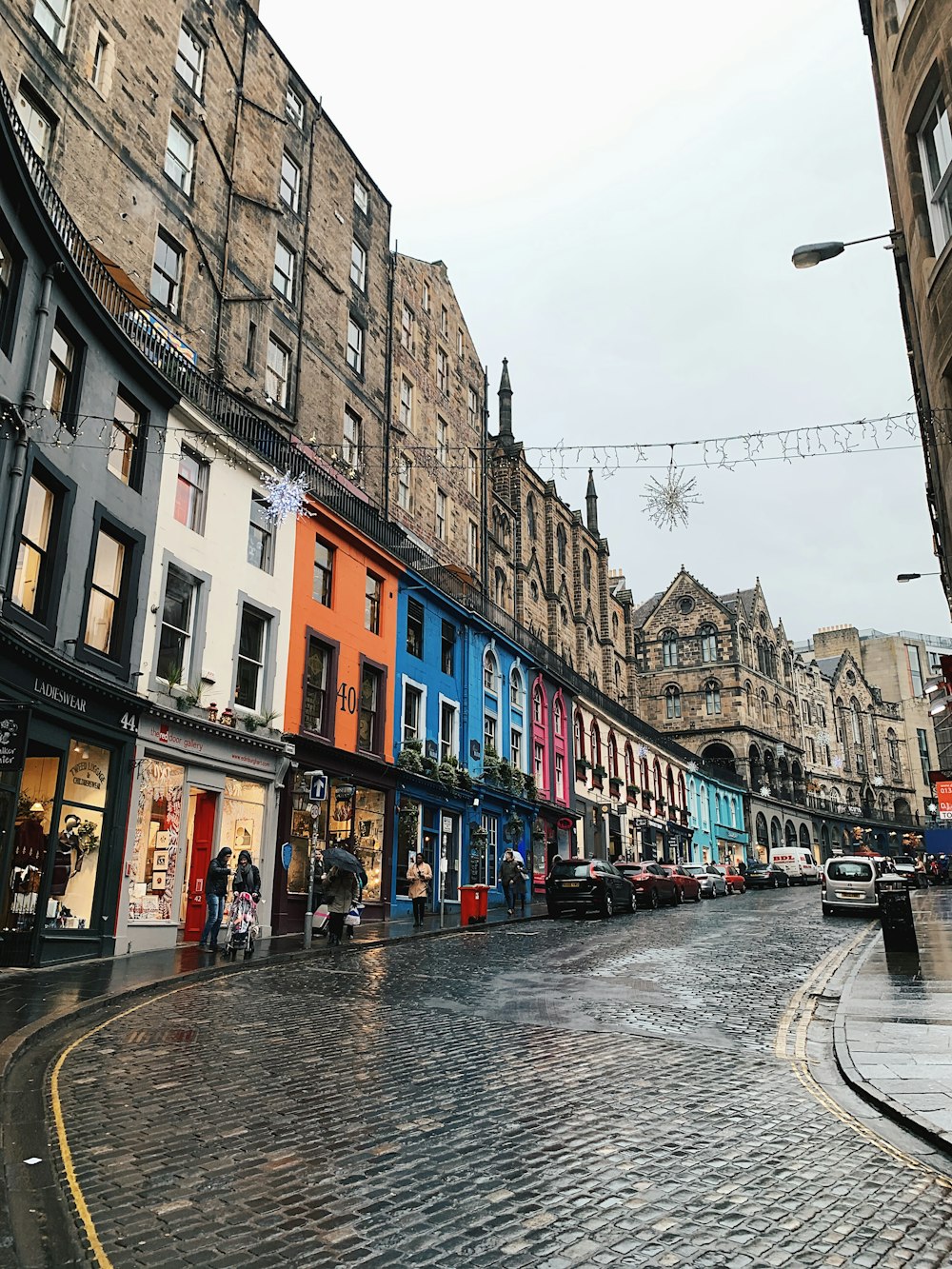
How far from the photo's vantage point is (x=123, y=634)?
53.6 ft

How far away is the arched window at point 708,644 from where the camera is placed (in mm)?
74500

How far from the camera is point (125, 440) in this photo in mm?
16812

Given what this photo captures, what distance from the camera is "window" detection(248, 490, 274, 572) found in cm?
2091

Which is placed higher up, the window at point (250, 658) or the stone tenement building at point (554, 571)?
the stone tenement building at point (554, 571)

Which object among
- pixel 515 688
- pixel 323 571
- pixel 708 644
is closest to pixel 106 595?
pixel 323 571

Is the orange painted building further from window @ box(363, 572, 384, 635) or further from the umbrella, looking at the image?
the umbrella

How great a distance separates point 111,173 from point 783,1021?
19.7 metres

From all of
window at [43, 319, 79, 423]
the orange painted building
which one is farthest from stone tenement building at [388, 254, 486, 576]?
window at [43, 319, 79, 423]

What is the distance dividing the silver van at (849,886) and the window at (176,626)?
18.3m

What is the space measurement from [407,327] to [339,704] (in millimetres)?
16695

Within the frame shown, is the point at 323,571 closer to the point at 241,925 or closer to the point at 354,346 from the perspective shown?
the point at 354,346

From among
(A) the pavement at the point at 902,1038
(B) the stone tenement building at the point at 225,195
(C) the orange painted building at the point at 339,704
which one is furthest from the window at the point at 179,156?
(A) the pavement at the point at 902,1038

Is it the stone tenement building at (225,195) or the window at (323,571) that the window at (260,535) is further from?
the stone tenement building at (225,195)

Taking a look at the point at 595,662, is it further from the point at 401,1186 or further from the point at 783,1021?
the point at 401,1186
